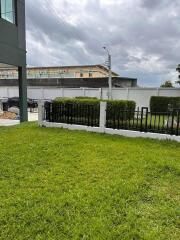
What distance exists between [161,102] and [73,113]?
10439 mm

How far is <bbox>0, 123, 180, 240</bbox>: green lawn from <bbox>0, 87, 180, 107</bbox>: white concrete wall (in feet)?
43.6

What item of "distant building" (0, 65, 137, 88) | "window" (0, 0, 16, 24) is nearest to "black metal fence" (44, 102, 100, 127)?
"window" (0, 0, 16, 24)

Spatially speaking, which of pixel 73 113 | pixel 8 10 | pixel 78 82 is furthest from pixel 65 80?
pixel 73 113

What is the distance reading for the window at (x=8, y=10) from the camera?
10585mm

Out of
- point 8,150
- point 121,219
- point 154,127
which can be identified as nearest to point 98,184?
point 121,219

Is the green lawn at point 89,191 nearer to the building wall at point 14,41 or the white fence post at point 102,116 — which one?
the white fence post at point 102,116

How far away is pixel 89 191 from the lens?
3807mm

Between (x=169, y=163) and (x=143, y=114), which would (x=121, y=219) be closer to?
(x=169, y=163)

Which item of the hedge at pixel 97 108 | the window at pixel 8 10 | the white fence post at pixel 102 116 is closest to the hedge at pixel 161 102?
the hedge at pixel 97 108

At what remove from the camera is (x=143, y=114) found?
800 centimetres

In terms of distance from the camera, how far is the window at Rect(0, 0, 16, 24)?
10.6 metres

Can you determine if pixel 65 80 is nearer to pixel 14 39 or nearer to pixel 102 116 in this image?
pixel 14 39

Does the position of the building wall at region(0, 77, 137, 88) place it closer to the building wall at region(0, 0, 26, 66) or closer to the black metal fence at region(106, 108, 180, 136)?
the building wall at region(0, 0, 26, 66)

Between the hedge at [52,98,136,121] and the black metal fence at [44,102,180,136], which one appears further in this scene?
the hedge at [52,98,136,121]
